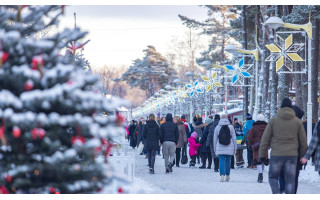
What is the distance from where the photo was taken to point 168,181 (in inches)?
667

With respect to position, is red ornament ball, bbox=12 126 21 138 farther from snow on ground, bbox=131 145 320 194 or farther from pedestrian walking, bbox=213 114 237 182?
pedestrian walking, bbox=213 114 237 182

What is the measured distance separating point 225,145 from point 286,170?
18.3 ft

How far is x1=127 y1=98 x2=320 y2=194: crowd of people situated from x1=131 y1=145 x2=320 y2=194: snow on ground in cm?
48

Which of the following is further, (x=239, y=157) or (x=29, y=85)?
(x=239, y=157)

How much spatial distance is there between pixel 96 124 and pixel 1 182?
1.29 metres

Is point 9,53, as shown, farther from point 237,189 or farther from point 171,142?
point 171,142

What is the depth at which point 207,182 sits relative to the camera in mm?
16406

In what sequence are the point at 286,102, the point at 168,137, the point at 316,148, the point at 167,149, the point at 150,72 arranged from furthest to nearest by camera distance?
the point at 150,72 < the point at 167,149 < the point at 168,137 < the point at 286,102 < the point at 316,148

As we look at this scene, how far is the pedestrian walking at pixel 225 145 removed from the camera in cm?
1641

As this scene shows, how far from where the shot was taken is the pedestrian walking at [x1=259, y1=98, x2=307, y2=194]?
35.7 feet

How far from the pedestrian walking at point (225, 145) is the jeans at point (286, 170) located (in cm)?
538

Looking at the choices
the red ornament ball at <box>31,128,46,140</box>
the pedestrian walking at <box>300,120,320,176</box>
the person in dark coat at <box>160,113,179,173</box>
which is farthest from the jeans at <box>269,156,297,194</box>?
the person in dark coat at <box>160,113,179,173</box>

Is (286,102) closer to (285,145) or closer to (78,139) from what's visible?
(285,145)

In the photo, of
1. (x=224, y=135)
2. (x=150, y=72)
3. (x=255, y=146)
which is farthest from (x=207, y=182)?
(x=150, y=72)
